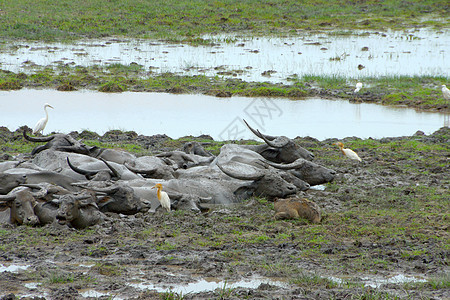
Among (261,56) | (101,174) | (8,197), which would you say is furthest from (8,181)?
(261,56)

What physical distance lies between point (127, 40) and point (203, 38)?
4189 mm

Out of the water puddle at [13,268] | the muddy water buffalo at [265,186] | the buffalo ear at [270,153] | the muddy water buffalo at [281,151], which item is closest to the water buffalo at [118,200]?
the muddy water buffalo at [265,186]

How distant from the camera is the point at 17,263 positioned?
591 centimetres

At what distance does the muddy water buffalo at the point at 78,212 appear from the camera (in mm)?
7301

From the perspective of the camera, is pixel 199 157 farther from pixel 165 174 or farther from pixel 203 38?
pixel 203 38

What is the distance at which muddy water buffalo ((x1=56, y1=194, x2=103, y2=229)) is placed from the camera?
7.30 m

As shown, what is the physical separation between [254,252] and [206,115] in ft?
34.4

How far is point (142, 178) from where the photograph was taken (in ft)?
30.1

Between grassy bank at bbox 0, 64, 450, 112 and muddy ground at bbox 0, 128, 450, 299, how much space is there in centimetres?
1003

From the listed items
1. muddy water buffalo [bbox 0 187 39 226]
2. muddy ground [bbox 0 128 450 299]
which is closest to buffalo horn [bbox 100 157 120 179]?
muddy ground [bbox 0 128 450 299]

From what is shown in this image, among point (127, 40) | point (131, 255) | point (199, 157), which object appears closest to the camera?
point (131, 255)

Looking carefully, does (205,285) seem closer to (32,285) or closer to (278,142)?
(32,285)

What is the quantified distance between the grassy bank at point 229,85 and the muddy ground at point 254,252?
10026 millimetres

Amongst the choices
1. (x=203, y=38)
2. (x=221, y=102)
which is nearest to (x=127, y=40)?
(x=203, y=38)
